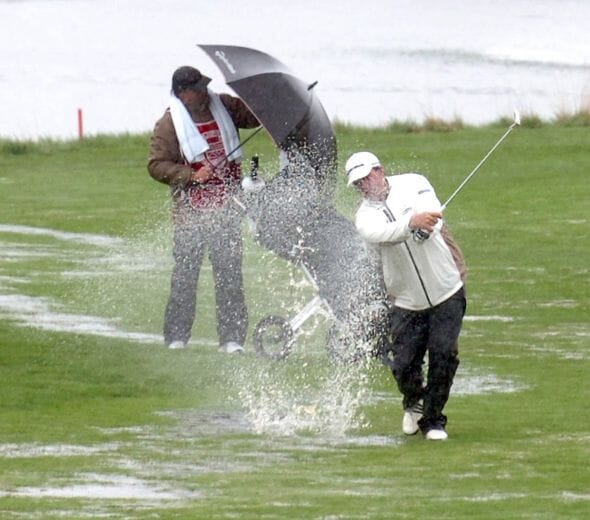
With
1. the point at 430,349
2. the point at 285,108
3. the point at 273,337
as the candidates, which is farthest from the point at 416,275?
the point at 285,108

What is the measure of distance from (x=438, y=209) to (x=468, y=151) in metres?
20.4

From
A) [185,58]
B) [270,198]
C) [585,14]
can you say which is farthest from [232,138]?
[585,14]

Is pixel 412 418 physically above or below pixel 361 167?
below

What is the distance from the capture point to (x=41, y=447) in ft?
37.9

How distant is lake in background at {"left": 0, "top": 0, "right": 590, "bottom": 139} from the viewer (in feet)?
165

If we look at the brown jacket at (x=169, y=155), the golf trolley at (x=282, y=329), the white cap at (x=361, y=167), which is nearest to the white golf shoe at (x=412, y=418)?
the white cap at (x=361, y=167)

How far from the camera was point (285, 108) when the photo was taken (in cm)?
1509

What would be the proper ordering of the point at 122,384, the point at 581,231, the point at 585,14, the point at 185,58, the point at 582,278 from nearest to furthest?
the point at 122,384, the point at 582,278, the point at 581,231, the point at 185,58, the point at 585,14

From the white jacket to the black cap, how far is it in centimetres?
378

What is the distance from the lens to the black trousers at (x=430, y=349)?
38.5 feet

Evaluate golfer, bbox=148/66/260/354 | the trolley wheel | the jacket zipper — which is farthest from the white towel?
the jacket zipper

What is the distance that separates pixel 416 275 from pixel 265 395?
2.38 m

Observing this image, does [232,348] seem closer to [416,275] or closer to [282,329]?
[282,329]

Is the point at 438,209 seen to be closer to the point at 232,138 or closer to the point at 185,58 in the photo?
the point at 232,138
